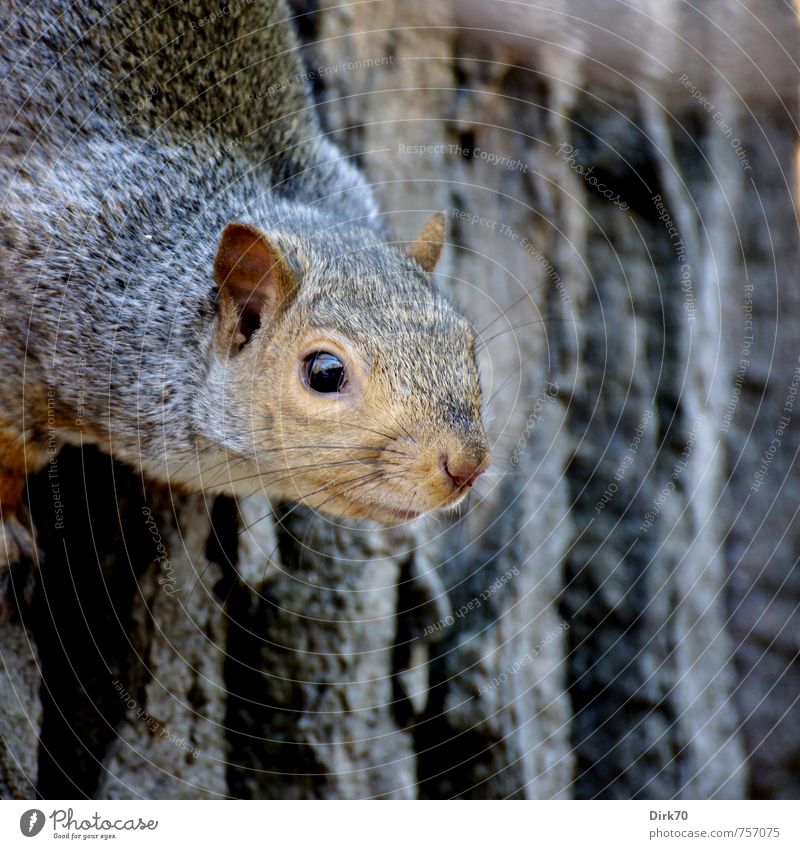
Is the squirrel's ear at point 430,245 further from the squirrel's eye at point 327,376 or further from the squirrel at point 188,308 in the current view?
the squirrel's eye at point 327,376

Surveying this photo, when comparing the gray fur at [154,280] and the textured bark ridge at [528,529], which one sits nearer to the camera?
the gray fur at [154,280]

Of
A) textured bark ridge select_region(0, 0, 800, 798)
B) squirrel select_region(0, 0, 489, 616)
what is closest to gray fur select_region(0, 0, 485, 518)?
squirrel select_region(0, 0, 489, 616)

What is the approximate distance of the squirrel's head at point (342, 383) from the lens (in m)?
0.79

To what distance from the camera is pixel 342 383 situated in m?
0.80

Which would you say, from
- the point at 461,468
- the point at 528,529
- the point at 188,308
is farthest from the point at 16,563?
the point at 528,529

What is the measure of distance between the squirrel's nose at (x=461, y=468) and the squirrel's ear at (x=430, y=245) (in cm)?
26

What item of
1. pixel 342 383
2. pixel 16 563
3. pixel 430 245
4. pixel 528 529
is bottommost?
pixel 16 563

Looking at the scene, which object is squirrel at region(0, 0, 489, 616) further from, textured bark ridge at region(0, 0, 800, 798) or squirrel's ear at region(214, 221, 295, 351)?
textured bark ridge at region(0, 0, 800, 798)

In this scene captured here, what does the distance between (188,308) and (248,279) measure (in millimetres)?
81

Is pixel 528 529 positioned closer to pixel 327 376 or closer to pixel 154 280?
pixel 327 376

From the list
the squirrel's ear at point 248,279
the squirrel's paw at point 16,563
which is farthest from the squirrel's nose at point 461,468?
the squirrel's paw at point 16,563

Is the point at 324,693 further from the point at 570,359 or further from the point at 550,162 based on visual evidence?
the point at 550,162

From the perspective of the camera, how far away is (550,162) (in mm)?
1094
